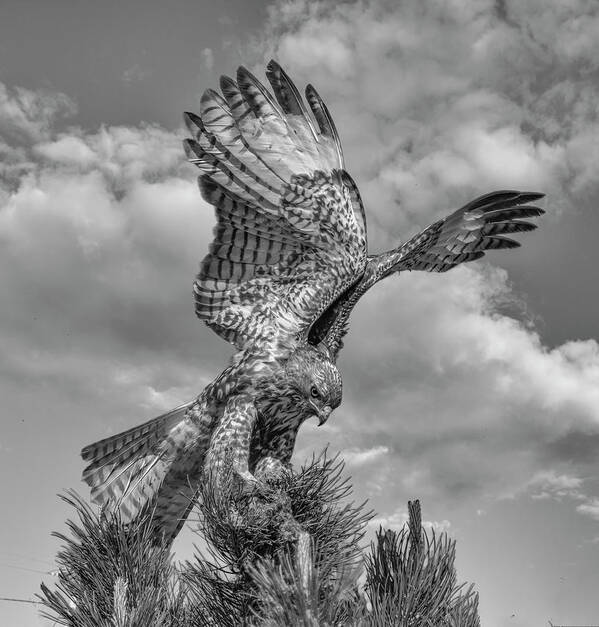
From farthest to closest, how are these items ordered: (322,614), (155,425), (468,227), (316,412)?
1. (468,227)
2. (155,425)
3. (316,412)
4. (322,614)

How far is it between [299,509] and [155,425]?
182 centimetres

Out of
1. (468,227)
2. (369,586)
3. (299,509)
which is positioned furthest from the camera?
(468,227)

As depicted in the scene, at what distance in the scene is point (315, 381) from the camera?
3.90 m

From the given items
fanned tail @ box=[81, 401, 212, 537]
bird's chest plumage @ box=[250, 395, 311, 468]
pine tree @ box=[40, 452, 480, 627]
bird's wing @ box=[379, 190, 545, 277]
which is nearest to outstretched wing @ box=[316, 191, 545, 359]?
bird's wing @ box=[379, 190, 545, 277]

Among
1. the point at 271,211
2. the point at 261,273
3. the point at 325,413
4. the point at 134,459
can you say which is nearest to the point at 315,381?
the point at 325,413

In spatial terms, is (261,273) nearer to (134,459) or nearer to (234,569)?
(134,459)

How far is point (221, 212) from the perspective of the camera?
4.73m

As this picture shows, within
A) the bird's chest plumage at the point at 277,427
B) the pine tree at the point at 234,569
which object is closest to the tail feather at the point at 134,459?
the bird's chest plumage at the point at 277,427

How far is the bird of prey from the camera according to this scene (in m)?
4.28

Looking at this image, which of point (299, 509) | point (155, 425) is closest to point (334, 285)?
point (155, 425)

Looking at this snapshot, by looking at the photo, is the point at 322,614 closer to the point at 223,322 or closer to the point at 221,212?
the point at 223,322

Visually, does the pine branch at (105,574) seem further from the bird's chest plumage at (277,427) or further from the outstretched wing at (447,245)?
the outstretched wing at (447,245)

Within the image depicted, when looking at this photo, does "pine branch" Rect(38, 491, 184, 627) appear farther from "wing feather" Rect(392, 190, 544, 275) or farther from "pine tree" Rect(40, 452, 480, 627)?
"wing feather" Rect(392, 190, 544, 275)

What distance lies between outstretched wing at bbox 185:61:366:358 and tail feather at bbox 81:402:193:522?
2.43ft
